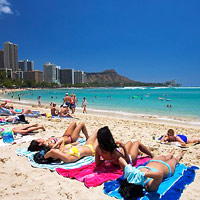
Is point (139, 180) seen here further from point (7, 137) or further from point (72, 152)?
point (7, 137)

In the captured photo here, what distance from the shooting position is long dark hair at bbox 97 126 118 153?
2.91 metres

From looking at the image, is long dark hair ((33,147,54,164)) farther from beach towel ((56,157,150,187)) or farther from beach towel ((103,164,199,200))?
beach towel ((103,164,199,200))

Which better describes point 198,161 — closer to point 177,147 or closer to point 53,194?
point 177,147

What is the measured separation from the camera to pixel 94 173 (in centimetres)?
337

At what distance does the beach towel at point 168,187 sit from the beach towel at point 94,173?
6.5 inches

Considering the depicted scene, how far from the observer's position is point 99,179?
→ 3.18 meters

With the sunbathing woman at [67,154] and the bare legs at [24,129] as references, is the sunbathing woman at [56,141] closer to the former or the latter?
the sunbathing woman at [67,154]

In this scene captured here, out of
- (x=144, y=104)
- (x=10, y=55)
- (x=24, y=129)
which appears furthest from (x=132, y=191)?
(x=10, y=55)

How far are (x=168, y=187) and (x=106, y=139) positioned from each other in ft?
4.00

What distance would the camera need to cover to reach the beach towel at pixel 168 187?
2688mm

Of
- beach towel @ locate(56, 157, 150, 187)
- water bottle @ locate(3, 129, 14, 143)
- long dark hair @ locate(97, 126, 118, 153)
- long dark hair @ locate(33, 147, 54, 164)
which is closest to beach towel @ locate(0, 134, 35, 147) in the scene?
water bottle @ locate(3, 129, 14, 143)

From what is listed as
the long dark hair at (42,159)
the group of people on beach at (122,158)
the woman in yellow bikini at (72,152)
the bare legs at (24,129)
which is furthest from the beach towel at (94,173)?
the bare legs at (24,129)

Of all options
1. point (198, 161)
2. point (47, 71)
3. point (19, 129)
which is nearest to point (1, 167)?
point (19, 129)

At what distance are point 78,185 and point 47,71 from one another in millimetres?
162914
